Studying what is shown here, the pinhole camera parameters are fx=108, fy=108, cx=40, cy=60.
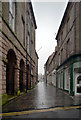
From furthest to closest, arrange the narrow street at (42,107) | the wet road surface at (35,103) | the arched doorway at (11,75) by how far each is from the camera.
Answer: the arched doorway at (11,75) → the wet road surface at (35,103) → the narrow street at (42,107)

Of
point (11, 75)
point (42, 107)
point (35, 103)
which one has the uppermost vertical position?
point (11, 75)

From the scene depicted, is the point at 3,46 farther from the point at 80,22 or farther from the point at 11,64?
the point at 80,22

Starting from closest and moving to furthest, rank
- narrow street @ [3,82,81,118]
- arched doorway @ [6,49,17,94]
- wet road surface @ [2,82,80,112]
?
narrow street @ [3,82,81,118] → wet road surface @ [2,82,80,112] → arched doorway @ [6,49,17,94]

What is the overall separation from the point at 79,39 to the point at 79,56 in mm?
2070

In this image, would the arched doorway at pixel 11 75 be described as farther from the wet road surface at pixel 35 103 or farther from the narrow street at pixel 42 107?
the narrow street at pixel 42 107

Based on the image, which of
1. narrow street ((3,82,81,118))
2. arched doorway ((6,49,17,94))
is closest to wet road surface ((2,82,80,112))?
narrow street ((3,82,81,118))

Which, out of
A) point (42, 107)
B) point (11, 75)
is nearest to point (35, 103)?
point (42, 107)

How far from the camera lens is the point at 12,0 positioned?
12625mm

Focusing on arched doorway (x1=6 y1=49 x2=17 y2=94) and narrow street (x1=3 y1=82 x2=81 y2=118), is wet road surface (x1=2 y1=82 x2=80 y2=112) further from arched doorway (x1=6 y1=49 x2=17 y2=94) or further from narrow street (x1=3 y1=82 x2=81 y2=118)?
arched doorway (x1=6 y1=49 x2=17 y2=94)

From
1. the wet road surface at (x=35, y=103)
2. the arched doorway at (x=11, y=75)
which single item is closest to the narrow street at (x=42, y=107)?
the wet road surface at (x=35, y=103)

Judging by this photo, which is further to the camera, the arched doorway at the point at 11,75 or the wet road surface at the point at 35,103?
the arched doorway at the point at 11,75

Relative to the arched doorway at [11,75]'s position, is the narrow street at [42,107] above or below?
below

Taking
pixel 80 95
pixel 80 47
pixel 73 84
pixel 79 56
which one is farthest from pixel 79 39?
pixel 80 95

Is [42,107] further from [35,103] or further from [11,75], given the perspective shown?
[11,75]
